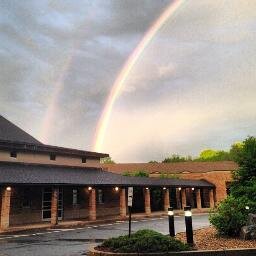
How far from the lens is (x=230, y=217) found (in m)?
13.8

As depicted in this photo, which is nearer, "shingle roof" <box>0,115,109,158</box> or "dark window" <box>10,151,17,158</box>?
"shingle roof" <box>0,115,109,158</box>

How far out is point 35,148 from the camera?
31750 millimetres

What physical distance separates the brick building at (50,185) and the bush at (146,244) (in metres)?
13.9

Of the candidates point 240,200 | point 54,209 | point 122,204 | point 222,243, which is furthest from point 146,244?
point 122,204

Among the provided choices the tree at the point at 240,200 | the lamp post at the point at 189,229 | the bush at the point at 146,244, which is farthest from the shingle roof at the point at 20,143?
the lamp post at the point at 189,229

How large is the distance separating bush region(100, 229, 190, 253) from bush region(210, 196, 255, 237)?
3.95 m

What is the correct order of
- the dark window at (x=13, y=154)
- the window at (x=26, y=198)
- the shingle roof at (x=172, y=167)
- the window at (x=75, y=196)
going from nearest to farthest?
the window at (x=26, y=198) → the dark window at (x=13, y=154) → the window at (x=75, y=196) → the shingle roof at (x=172, y=167)

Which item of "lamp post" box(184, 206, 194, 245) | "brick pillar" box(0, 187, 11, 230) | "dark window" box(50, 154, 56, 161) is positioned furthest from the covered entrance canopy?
"lamp post" box(184, 206, 194, 245)

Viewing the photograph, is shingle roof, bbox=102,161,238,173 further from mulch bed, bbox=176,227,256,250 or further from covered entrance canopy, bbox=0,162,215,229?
mulch bed, bbox=176,227,256,250

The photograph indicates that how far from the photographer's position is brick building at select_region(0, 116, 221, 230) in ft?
83.0

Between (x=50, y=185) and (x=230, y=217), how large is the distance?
15.0m

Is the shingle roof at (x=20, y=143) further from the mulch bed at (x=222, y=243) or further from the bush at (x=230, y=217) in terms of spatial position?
the mulch bed at (x=222, y=243)

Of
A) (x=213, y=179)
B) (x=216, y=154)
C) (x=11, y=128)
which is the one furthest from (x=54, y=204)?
(x=216, y=154)

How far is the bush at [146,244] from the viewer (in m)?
9.82
